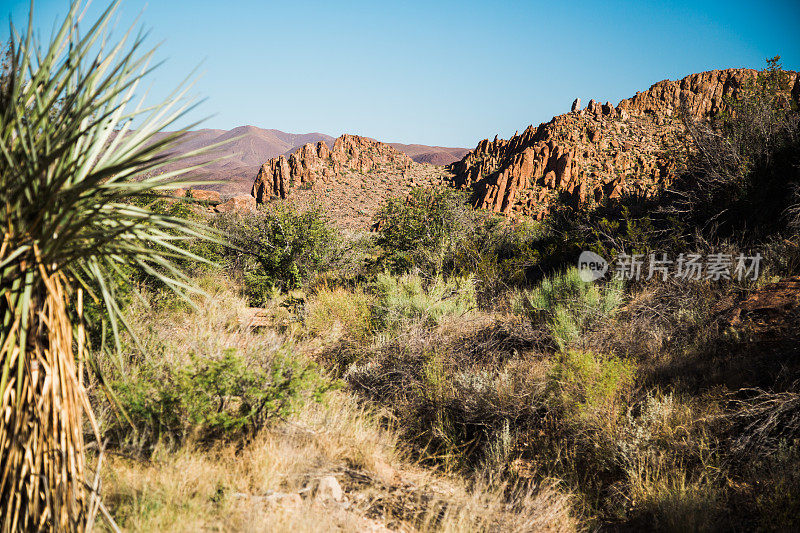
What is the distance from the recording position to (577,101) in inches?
1917

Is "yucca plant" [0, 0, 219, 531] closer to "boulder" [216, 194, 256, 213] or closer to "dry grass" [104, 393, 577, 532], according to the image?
"dry grass" [104, 393, 577, 532]

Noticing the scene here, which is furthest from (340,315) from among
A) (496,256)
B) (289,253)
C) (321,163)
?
(321,163)

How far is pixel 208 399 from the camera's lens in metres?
3.39

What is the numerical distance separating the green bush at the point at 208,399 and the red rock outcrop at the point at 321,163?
2016 inches

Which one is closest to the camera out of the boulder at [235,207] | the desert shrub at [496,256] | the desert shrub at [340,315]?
the desert shrub at [340,315]

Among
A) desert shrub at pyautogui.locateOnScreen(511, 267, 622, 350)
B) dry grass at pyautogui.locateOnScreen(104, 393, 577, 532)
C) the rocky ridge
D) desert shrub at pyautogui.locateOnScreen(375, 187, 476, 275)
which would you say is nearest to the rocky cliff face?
the rocky ridge

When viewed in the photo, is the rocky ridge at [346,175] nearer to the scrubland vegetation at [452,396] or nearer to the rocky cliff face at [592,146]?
the rocky cliff face at [592,146]

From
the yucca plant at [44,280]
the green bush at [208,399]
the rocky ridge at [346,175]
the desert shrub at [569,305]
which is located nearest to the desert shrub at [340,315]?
the desert shrub at [569,305]

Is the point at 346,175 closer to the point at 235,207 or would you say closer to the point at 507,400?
the point at 235,207

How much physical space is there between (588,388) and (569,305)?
2.25 meters

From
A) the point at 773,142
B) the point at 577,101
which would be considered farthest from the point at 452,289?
the point at 577,101

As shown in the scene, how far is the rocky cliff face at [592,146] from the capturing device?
3391 centimetres

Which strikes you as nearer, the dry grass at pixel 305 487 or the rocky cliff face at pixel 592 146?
the dry grass at pixel 305 487

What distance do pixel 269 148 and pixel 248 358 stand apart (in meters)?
145
